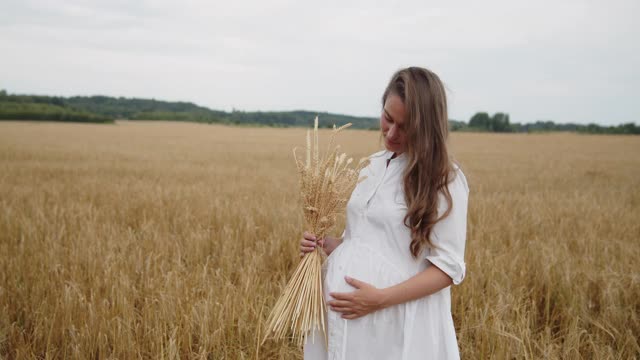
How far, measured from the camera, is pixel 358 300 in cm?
140

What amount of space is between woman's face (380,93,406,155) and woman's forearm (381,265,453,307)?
0.42 meters

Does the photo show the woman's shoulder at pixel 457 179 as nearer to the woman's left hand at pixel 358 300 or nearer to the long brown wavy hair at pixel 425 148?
the long brown wavy hair at pixel 425 148

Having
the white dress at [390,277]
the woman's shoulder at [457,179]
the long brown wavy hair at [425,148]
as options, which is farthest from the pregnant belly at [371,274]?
the woman's shoulder at [457,179]

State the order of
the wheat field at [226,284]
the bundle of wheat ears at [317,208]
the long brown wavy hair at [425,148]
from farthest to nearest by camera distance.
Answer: the wheat field at [226,284]
the bundle of wheat ears at [317,208]
the long brown wavy hair at [425,148]

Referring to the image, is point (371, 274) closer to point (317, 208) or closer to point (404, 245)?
point (404, 245)

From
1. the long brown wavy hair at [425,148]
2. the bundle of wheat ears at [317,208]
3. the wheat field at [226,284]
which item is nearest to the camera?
the long brown wavy hair at [425,148]

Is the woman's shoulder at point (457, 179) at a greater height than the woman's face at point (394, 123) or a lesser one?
lesser

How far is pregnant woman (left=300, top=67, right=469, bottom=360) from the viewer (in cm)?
139

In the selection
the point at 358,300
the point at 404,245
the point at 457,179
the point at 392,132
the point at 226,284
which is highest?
the point at 392,132

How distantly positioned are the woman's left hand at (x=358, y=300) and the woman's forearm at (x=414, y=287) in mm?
23

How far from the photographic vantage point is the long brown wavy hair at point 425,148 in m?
1.38

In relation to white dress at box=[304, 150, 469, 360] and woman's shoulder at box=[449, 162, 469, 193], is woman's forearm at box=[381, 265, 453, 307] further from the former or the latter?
woman's shoulder at box=[449, 162, 469, 193]

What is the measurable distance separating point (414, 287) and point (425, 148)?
434mm

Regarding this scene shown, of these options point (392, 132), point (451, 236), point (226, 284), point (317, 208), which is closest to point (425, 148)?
point (392, 132)
